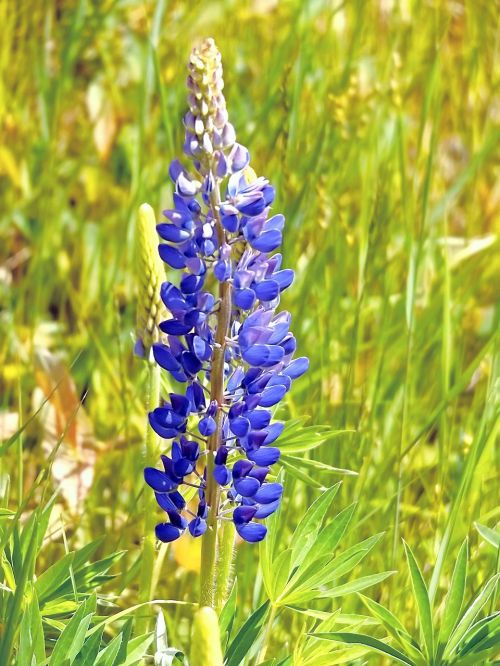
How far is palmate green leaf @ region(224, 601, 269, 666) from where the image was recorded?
1.60 meters

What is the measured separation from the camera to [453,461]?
249cm

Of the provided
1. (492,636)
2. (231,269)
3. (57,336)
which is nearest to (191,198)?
(231,269)

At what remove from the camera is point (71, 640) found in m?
1.45

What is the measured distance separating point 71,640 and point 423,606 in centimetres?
51

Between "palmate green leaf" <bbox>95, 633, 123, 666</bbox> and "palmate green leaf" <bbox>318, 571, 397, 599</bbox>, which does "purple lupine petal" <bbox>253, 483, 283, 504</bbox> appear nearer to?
"palmate green leaf" <bbox>318, 571, 397, 599</bbox>

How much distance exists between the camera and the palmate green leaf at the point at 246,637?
5.24ft

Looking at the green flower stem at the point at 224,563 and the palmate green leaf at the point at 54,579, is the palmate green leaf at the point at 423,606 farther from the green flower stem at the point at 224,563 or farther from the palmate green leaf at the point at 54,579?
the palmate green leaf at the point at 54,579

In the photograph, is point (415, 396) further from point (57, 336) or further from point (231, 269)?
point (231, 269)

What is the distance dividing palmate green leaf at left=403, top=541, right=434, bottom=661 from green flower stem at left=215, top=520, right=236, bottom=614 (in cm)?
30

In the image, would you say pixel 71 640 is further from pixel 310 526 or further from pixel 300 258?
pixel 300 258

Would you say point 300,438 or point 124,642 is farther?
point 300,438

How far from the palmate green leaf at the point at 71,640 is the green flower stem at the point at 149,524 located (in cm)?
35

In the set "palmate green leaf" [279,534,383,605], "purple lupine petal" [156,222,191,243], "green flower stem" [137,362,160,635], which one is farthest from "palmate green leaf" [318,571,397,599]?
"purple lupine petal" [156,222,191,243]

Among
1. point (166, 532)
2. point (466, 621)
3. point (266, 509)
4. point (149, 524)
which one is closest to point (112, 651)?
point (166, 532)
